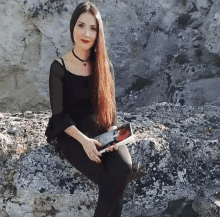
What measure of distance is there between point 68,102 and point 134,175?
2.38 ft

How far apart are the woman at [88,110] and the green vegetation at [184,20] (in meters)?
3.41

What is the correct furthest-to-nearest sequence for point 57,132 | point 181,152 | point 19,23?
1. point 19,23
2. point 181,152
3. point 57,132

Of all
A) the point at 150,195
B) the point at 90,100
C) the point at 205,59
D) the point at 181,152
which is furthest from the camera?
the point at 205,59

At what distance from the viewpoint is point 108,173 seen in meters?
2.00

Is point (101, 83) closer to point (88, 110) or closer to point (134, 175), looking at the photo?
point (88, 110)

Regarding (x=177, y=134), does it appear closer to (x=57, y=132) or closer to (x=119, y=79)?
(x=57, y=132)

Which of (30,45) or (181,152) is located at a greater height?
(30,45)

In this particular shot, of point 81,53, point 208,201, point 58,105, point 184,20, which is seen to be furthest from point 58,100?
point 184,20

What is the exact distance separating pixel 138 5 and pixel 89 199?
13.2 feet

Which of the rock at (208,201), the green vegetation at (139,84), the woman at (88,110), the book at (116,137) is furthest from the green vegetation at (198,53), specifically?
the book at (116,137)

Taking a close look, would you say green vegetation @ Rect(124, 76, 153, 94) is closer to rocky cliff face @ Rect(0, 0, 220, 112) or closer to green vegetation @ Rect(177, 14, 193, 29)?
rocky cliff face @ Rect(0, 0, 220, 112)

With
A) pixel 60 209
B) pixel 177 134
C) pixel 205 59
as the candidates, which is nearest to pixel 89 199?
pixel 60 209

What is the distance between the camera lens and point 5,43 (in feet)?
18.5

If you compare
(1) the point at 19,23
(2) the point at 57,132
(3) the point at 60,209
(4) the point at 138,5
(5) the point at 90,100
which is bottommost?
(3) the point at 60,209
